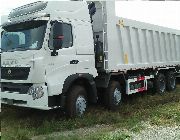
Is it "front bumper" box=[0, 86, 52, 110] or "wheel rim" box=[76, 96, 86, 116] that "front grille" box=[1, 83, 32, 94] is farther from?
"wheel rim" box=[76, 96, 86, 116]

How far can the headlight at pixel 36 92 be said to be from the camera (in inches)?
319

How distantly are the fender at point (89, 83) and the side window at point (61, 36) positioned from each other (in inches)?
33.1

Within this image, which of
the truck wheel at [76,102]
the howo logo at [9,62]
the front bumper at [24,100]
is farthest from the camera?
the truck wheel at [76,102]


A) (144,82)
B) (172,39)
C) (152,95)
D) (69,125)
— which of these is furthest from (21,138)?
(172,39)

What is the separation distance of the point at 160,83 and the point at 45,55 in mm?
7655

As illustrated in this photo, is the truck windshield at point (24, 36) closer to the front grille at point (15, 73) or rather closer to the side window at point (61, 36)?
the side window at point (61, 36)

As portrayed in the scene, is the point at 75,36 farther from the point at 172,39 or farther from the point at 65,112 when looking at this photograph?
the point at 172,39

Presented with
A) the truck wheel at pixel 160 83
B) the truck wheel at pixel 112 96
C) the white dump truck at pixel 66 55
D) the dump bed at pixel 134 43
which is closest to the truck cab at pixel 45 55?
the white dump truck at pixel 66 55

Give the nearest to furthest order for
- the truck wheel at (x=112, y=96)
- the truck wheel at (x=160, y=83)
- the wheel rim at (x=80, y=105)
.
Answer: the wheel rim at (x=80, y=105) → the truck wheel at (x=112, y=96) → the truck wheel at (x=160, y=83)

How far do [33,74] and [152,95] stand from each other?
702cm

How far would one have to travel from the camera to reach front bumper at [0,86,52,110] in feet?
26.4

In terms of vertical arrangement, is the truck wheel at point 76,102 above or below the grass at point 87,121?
above

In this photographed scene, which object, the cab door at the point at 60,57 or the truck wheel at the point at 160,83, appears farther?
the truck wheel at the point at 160,83

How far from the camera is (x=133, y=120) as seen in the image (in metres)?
8.64
